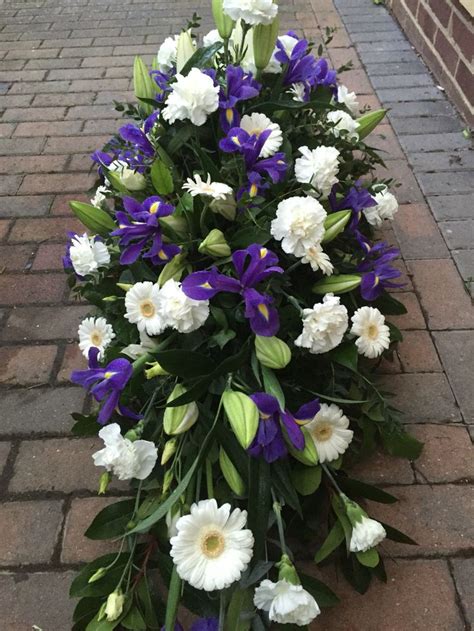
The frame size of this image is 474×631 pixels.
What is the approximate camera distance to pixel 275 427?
4.69 ft

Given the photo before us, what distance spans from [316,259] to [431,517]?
0.72 meters

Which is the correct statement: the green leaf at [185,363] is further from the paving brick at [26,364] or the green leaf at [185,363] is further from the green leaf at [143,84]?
the green leaf at [143,84]

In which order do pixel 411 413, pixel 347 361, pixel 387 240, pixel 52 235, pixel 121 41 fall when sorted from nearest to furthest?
pixel 347 361
pixel 411 413
pixel 387 240
pixel 52 235
pixel 121 41

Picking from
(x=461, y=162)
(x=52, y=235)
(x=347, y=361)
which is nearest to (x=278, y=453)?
(x=347, y=361)

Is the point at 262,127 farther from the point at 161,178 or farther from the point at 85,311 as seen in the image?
the point at 85,311

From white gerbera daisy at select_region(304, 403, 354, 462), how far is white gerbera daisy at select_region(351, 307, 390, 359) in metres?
0.18

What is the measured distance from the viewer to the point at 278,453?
1.43 metres

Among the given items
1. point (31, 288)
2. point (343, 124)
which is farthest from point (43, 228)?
point (343, 124)

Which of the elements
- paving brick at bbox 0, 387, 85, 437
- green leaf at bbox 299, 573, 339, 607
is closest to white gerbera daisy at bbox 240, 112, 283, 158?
paving brick at bbox 0, 387, 85, 437

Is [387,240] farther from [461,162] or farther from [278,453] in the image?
[278,453]

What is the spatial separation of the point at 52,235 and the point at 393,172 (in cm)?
155

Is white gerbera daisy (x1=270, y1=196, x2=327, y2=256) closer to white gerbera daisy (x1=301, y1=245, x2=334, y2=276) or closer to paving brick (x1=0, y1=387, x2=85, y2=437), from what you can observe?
white gerbera daisy (x1=301, y1=245, x2=334, y2=276)

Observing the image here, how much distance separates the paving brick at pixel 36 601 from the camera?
60.2 inches

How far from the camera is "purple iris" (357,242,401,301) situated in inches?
67.4
